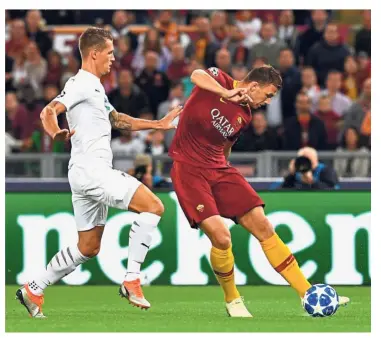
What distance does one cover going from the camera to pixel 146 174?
1552 centimetres

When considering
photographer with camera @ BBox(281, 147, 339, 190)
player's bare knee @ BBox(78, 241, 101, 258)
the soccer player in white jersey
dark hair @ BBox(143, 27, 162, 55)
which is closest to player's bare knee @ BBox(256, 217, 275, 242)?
the soccer player in white jersey

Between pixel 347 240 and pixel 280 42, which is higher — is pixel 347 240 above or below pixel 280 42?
below

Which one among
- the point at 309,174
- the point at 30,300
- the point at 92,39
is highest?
the point at 92,39

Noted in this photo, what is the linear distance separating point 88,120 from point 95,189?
1.86ft

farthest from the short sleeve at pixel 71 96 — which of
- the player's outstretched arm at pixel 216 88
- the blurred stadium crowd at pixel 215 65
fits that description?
the blurred stadium crowd at pixel 215 65

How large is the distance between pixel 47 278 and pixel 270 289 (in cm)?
422

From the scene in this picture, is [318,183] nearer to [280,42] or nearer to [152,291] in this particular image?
[152,291]

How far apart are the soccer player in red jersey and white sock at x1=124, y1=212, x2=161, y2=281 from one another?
0.56 m

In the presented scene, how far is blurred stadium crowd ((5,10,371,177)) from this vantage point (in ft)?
58.2

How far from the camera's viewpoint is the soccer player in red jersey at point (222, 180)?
36.1 ft

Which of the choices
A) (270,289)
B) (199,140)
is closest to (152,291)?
(270,289)

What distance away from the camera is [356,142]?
56.9 ft

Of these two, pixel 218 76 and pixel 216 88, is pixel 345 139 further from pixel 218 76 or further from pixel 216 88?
pixel 216 88

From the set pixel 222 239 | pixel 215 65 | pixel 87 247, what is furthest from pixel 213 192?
pixel 215 65
